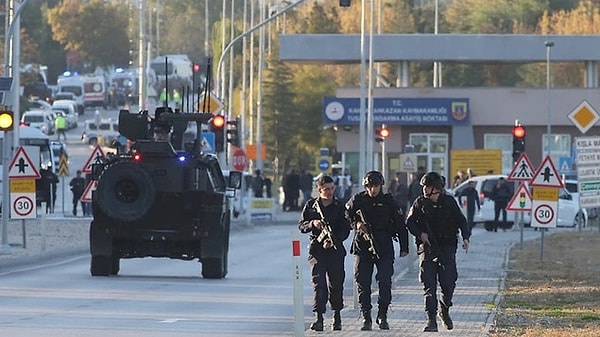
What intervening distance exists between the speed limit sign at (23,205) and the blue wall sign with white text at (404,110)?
3729 cm

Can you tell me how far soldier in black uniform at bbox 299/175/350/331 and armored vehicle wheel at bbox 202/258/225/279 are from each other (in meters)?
8.58

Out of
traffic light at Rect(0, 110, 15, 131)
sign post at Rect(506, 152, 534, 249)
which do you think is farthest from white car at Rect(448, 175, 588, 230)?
traffic light at Rect(0, 110, 15, 131)

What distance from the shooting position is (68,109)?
366 ft

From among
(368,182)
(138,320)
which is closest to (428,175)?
(368,182)

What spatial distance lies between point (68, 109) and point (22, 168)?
81859 millimetres

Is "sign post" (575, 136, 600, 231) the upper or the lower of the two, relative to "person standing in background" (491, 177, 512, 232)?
upper

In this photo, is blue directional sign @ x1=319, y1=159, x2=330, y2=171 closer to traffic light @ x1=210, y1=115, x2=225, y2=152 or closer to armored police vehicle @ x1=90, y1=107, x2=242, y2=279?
traffic light @ x1=210, y1=115, x2=225, y2=152

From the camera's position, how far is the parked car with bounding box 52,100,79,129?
362 feet

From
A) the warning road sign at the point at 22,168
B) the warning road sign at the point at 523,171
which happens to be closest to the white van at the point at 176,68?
the warning road sign at the point at 523,171

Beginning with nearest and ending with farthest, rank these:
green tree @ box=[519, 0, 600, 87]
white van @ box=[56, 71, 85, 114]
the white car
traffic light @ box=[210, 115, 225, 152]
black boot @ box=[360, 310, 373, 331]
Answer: black boot @ box=[360, 310, 373, 331]
traffic light @ box=[210, 115, 225, 152]
the white car
green tree @ box=[519, 0, 600, 87]
white van @ box=[56, 71, 85, 114]

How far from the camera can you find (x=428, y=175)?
1628cm

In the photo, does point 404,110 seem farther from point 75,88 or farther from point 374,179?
point 75,88

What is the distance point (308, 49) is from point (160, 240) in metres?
45.2

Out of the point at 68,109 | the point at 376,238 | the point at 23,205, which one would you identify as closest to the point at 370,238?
the point at 376,238
